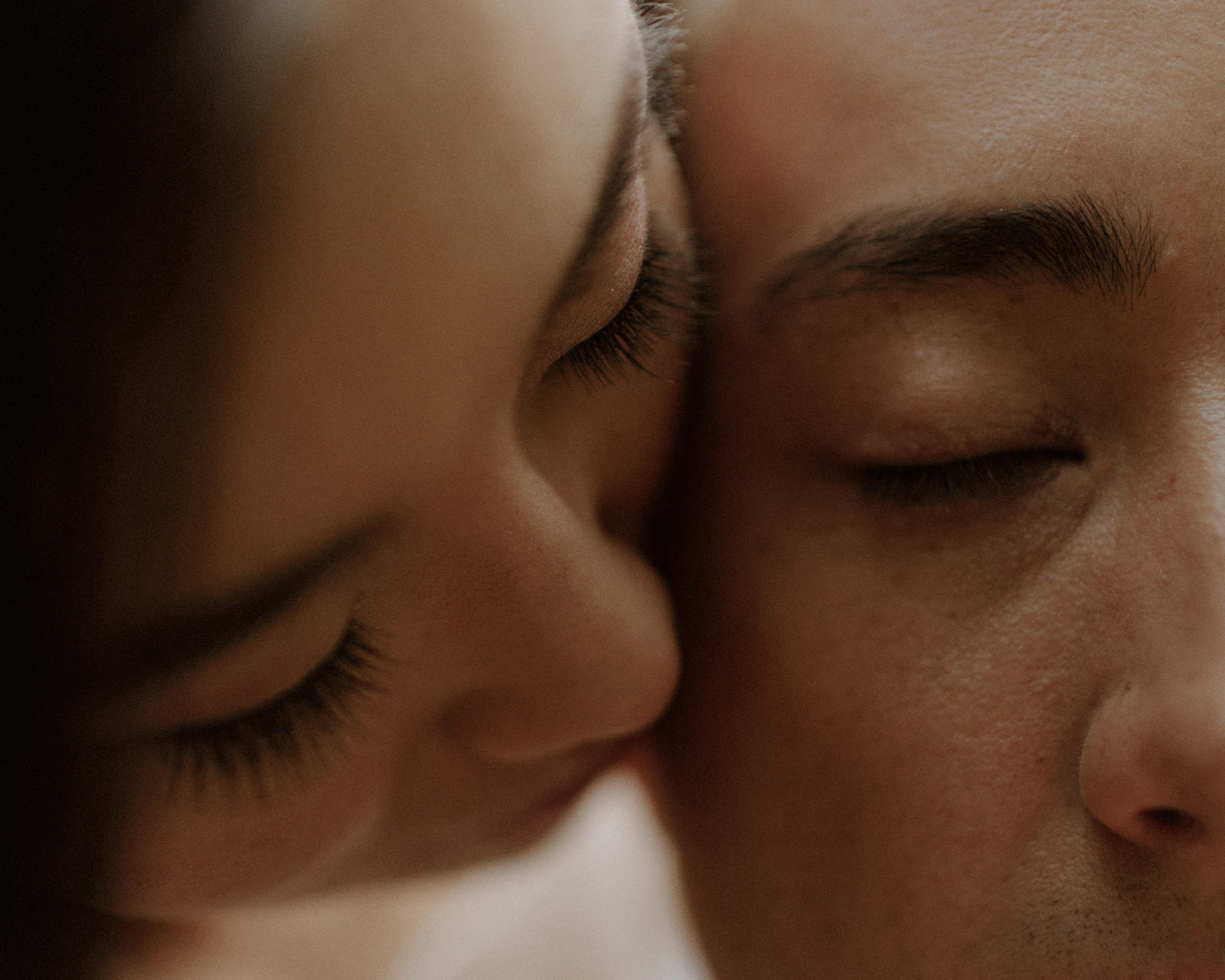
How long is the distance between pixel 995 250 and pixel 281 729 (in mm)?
421

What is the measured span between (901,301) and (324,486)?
34 cm

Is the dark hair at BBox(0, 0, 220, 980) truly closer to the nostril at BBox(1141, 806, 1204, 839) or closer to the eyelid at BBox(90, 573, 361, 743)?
the eyelid at BBox(90, 573, 361, 743)

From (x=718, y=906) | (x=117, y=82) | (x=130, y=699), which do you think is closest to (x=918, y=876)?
(x=718, y=906)

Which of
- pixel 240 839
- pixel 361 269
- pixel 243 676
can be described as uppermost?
pixel 361 269

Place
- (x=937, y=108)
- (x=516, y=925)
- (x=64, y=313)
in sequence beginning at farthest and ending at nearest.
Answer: (x=516, y=925) < (x=937, y=108) < (x=64, y=313)

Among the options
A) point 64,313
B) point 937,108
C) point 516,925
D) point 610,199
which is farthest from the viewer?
point 516,925

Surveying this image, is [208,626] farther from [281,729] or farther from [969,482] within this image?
[969,482]

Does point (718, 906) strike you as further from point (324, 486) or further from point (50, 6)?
point (50, 6)

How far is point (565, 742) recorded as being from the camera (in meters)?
0.62

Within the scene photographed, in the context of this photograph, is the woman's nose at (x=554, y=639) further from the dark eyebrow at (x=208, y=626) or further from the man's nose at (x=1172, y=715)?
the man's nose at (x=1172, y=715)

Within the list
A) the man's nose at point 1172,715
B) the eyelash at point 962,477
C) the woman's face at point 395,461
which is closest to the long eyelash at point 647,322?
the woman's face at point 395,461

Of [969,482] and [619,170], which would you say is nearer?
[619,170]

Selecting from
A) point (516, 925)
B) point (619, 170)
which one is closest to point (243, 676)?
point (619, 170)

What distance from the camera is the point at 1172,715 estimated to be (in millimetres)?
548
